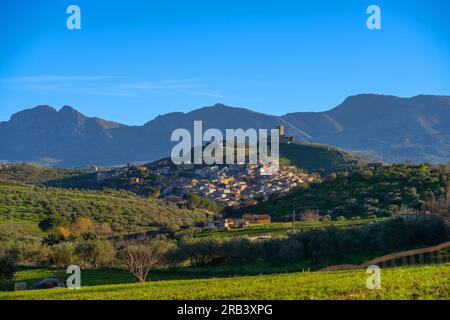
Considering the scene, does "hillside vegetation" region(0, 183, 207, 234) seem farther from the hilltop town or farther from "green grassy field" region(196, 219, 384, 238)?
the hilltop town

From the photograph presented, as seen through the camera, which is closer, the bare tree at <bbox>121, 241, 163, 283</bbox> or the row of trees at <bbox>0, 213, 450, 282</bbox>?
the bare tree at <bbox>121, 241, 163, 283</bbox>

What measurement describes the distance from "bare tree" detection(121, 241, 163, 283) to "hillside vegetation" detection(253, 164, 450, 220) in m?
24.0

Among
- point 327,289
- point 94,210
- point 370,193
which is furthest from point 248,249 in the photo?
point 94,210

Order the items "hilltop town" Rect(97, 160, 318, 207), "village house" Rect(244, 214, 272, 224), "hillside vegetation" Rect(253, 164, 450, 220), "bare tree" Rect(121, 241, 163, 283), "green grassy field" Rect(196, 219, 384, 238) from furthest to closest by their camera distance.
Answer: "hilltop town" Rect(97, 160, 318, 207) → "village house" Rect(244, 214, 272, 224) → "hillside vegetation" Rect(253, 164, 450, 220) → "green grassy field" Rect(196, 219, 384, 238) → "bare tree" Rect(121, 241, 163, 283)

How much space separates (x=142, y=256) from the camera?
3428cm

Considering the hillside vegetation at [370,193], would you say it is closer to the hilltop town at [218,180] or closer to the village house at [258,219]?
the village house at [258,219]

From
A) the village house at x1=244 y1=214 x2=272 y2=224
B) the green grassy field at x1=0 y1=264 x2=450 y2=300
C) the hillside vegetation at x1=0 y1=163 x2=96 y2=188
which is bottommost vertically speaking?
the village house at x1=244 y1=214 x2=272 y2=224

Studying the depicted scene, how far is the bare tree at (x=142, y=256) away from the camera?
31.7m

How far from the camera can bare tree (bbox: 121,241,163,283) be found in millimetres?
31731

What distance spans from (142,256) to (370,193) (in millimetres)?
36891

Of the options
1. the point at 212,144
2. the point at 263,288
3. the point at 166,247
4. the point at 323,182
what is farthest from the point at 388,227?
the point at 212,144

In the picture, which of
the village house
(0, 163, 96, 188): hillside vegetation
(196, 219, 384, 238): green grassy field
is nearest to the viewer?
(196, 219, 384, 238): green grassy field

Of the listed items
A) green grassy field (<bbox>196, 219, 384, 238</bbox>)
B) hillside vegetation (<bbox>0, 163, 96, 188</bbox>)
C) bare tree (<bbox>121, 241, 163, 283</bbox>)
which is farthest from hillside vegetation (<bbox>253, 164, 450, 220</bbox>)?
hillside vegetation (<bbox>0, 163, 96, 188</bbox>)
